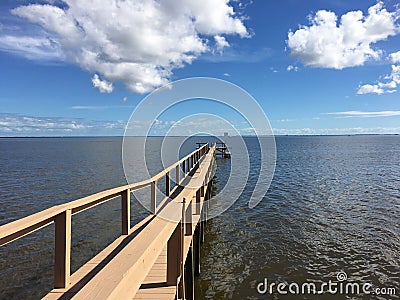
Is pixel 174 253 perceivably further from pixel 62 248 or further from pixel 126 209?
pixel 126 209

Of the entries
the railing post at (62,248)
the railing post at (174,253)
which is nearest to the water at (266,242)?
the railing post at (174,253)

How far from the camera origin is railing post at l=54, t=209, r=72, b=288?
9.72ft

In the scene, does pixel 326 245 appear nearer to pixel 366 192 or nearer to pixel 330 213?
pixel 330 213

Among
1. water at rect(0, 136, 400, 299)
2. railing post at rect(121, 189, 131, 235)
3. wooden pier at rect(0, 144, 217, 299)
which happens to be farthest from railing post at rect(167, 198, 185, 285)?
water at rect(0, 136, 400, 299)

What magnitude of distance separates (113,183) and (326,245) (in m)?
15.1

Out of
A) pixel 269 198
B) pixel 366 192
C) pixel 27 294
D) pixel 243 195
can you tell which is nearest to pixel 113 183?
pixel 243 195

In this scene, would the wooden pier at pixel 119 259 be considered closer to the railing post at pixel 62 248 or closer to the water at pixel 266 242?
the railing post at pixel 62 248

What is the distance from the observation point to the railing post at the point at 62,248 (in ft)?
9.72

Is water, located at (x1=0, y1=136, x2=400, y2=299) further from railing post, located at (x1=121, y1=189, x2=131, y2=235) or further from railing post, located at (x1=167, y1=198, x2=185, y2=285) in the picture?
railing post, located at (x1=167, y1=198, x2=185, y2=285)

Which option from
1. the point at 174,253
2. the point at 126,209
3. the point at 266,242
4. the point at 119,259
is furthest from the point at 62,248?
the point at 266,242

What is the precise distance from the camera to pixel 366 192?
1827cm

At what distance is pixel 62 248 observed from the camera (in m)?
3.05

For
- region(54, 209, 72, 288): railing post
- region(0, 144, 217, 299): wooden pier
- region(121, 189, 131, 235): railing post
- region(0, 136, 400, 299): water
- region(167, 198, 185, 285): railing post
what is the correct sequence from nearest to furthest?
1. region(0, 144, 217, 299): wooden pier
2. region(54, 209, 72, 288): railing post
3. region(167, 198, 185, 285): railing post
4. region(121, 189, 131, 235): railing post
5. region(0, 136, 400, 299): water

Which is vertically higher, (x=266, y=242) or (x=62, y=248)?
(x=62, y=248)
